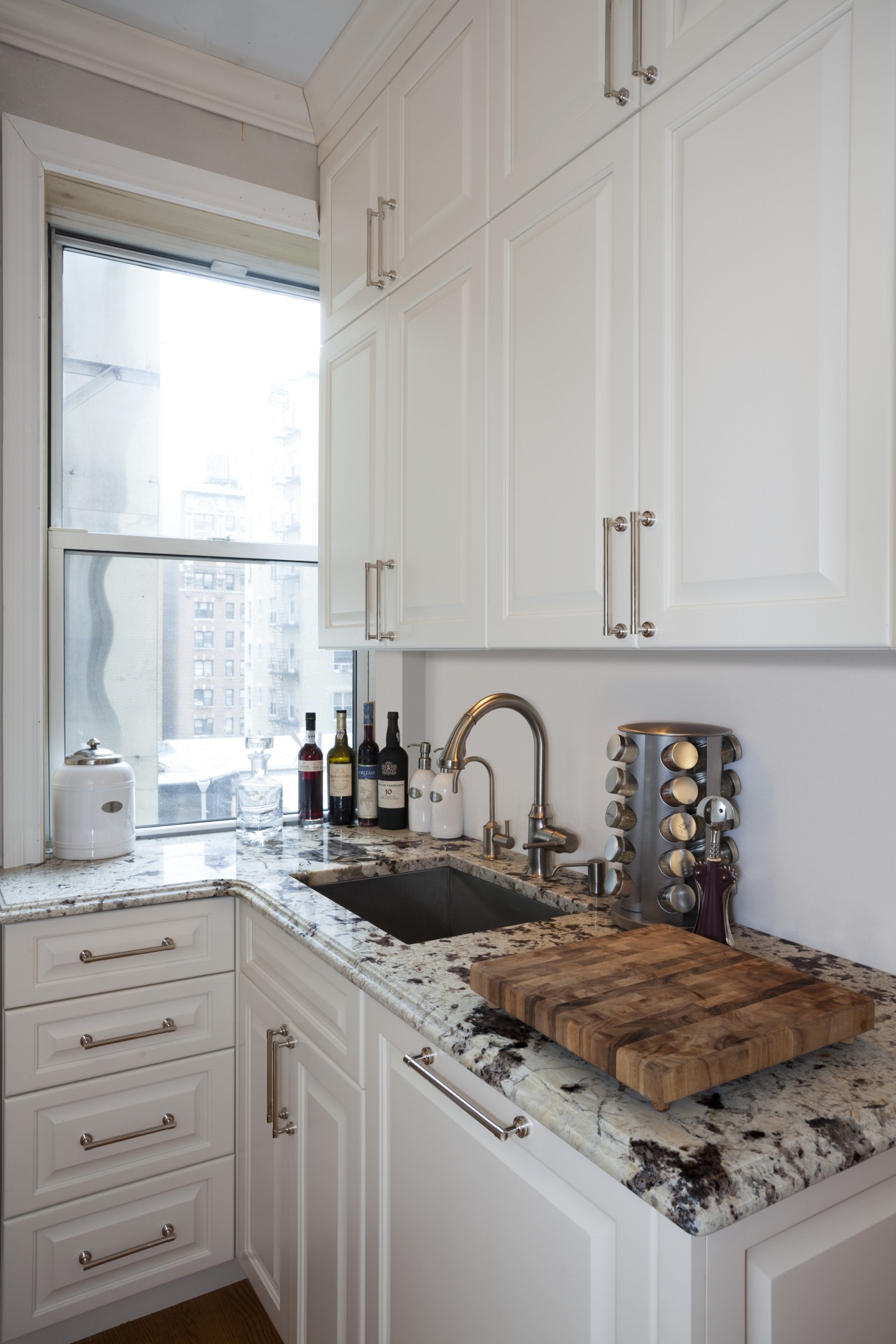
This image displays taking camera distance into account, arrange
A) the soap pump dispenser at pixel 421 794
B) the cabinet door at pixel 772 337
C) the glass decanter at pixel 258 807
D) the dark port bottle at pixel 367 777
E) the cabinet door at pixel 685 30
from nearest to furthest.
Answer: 1. the cabinet door at pixel 772 337
2. the cabinet door at pixel 685 30
3. the soap pump dispenser at pixel 421 794
4. the glass decanter at pixel 258 807
5. the dark port bottle at pixel 367 777

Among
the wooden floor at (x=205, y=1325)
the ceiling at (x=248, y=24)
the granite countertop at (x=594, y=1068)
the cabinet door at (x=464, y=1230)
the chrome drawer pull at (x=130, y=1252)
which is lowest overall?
the wooden floor at (x=205, y=1325)

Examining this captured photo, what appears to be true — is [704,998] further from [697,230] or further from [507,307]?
[507,307]

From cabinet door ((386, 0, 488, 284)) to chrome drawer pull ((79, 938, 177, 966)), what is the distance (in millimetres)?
1489

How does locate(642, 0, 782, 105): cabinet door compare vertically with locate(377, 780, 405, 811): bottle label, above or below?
above

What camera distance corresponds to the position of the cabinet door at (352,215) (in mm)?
1913

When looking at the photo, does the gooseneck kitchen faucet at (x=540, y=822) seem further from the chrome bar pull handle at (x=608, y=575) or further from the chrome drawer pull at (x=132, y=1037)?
the chrome drawer pull at (x=132, y=1037)

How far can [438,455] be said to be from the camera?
1674mm

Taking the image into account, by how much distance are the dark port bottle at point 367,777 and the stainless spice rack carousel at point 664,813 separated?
998mm

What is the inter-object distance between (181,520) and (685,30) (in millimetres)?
1681

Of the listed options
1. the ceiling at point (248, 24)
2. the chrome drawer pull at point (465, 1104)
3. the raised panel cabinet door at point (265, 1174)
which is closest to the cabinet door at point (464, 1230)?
the chrome drawer pull at point (465, 1104)

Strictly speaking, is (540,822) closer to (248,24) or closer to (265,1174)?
(265,1174)

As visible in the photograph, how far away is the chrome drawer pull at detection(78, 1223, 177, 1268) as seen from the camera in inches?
67.2

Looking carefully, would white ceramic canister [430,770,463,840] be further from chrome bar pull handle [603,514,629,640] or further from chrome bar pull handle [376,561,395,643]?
chrome bar pull handle [603,514,629,640]

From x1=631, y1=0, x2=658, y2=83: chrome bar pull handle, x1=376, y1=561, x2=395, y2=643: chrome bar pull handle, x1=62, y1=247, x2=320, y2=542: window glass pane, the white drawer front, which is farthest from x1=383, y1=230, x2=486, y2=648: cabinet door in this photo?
the white drawer front
